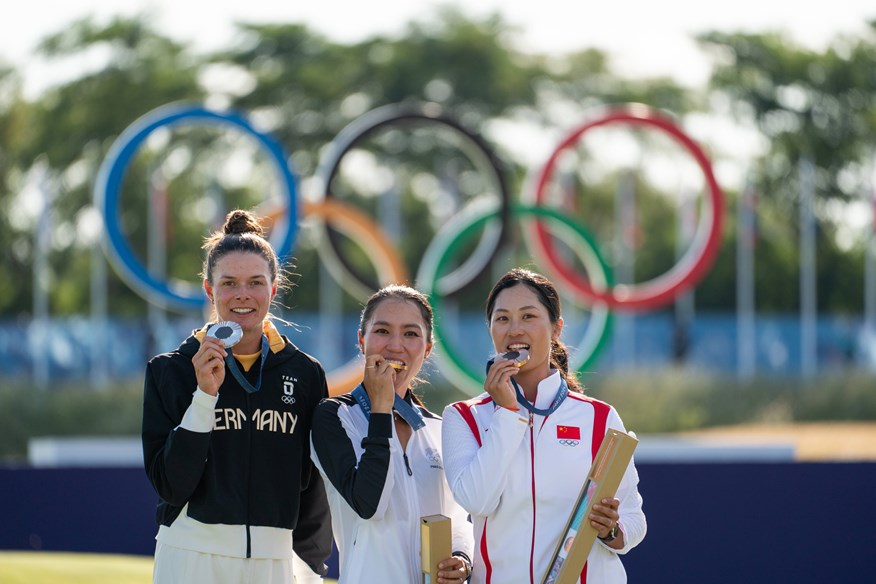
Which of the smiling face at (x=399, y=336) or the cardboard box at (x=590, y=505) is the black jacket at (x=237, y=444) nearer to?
the smiling face at (x=399, y=336)

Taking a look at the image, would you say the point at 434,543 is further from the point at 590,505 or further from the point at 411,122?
the point at 411,122

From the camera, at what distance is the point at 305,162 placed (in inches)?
1393

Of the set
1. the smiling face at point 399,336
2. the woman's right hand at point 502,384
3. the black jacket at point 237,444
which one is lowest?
the black jacket at point 237,444

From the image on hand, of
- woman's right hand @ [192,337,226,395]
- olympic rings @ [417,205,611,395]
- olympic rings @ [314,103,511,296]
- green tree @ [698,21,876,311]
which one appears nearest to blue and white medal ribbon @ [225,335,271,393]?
woman's right hand @ [192,337,226,395]

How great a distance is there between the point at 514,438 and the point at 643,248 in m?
37.9

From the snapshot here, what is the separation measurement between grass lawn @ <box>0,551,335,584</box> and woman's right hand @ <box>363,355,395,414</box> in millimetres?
3656

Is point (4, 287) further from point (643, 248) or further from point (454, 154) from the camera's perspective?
point (643, 248)

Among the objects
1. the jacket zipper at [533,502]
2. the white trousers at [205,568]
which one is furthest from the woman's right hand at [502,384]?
the white trousers at [205,568]

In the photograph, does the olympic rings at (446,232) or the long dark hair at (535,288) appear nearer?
the long dark hair at (535,288)

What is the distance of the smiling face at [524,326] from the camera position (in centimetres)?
454

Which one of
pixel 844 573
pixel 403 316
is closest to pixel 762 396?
pixel 844 573

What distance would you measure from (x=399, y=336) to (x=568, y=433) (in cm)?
64

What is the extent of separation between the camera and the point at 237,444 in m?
4.50

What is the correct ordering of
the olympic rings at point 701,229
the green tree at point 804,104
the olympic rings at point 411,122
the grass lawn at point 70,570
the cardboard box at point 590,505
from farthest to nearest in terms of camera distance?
the green tree at point 804,104 < the olympic rings at point 701,229 < the olympic rings at point 411,122 < the grass lawn at point 70,570 < the cardboard box at point 590,505
